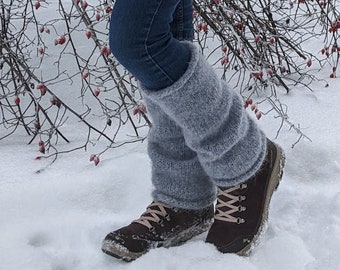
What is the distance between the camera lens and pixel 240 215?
1.40m

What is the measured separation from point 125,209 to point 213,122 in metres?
0.48

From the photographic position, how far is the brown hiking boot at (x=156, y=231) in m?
1.39

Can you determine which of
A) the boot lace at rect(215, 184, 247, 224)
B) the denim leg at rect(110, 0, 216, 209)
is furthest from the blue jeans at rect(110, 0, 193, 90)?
the boot lace at rect(215, 184, 247, 224)

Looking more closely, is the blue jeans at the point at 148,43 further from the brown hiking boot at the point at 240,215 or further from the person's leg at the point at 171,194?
the brown hiking boot at the point at 240,215

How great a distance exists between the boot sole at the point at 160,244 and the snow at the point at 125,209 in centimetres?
2

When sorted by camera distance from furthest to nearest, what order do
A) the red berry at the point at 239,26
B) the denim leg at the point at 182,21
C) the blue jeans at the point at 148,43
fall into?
the red berry at the point at 239,26 < the denim leg at the point at 182,21 < the blue jeans at the point at 148,43

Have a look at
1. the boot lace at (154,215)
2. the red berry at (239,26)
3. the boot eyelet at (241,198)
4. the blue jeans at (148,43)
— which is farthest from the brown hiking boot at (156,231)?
the red berry at (239,26)

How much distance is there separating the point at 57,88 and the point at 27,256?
1279 mm

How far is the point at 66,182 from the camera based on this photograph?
179cm

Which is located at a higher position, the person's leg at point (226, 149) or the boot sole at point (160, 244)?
the person's leg at point (226, 149)

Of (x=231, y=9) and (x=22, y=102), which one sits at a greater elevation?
(x=231, y=9)

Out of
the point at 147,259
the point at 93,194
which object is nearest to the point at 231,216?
the point at 147,259

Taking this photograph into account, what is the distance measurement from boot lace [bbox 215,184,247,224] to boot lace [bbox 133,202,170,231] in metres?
0.13

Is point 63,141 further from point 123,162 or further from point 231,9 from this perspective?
point 231,9
